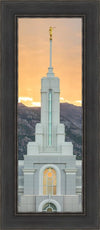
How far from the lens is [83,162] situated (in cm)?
233

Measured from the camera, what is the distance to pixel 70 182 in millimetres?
2373

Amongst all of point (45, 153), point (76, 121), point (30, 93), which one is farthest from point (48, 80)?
point (45, 153)

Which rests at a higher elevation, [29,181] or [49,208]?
[29,181]

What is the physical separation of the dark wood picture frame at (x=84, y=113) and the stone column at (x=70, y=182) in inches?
3.5

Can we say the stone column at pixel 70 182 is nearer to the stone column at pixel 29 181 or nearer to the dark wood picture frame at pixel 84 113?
the dark wood picture frame at pixel 84 113

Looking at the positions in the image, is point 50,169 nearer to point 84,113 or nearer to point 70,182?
point 70,182

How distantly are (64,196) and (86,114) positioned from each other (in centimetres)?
66

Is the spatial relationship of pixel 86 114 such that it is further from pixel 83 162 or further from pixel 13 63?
pixel 13 63

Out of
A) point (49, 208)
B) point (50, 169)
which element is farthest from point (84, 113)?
point (49, 208)

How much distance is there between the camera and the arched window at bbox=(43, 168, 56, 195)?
93.9 inches

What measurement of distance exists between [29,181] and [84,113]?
27.0 inches

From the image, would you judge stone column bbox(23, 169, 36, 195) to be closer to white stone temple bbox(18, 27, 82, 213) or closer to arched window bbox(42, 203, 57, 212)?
white stone temple bbox(18, 27, 82, 213)

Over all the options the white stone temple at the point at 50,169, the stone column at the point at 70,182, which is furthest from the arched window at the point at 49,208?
the stone column at the point at 70,182

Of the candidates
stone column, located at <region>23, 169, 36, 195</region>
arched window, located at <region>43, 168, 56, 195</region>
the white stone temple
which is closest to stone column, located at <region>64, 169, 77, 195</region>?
the white stone temple
